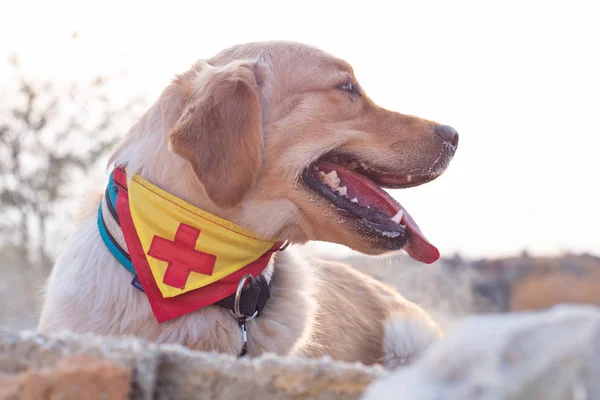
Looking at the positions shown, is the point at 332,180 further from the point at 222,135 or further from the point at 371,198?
the point at 222,135

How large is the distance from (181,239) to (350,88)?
1314mm

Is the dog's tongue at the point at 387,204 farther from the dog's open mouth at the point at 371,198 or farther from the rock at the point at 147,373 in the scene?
the rock at the point at 147,373

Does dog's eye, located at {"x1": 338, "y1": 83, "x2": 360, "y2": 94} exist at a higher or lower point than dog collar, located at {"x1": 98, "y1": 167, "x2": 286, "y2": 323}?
higher

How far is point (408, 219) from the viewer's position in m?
3.60

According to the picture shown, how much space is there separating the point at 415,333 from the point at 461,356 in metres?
3.59

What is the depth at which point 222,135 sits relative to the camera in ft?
10.2

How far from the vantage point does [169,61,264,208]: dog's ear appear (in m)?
3.07

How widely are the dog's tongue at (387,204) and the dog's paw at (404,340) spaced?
1.10 metres

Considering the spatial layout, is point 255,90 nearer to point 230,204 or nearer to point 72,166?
point 230,204

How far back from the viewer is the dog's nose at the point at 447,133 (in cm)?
374

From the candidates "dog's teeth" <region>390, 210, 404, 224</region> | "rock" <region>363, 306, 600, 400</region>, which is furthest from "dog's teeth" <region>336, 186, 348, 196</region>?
"rock" <region>363, 306, 600, 400</region>

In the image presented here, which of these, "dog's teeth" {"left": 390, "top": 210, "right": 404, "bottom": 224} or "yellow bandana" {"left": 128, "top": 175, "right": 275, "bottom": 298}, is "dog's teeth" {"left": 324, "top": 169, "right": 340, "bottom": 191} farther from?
"yellow bandana" {"left": 128, "top": 175, "right": 275, "bottom": 298}

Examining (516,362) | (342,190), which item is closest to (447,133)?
(342,190)

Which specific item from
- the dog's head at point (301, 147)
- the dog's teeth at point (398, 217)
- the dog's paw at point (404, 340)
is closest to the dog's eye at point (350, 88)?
the dog's head at point (301, 147)
